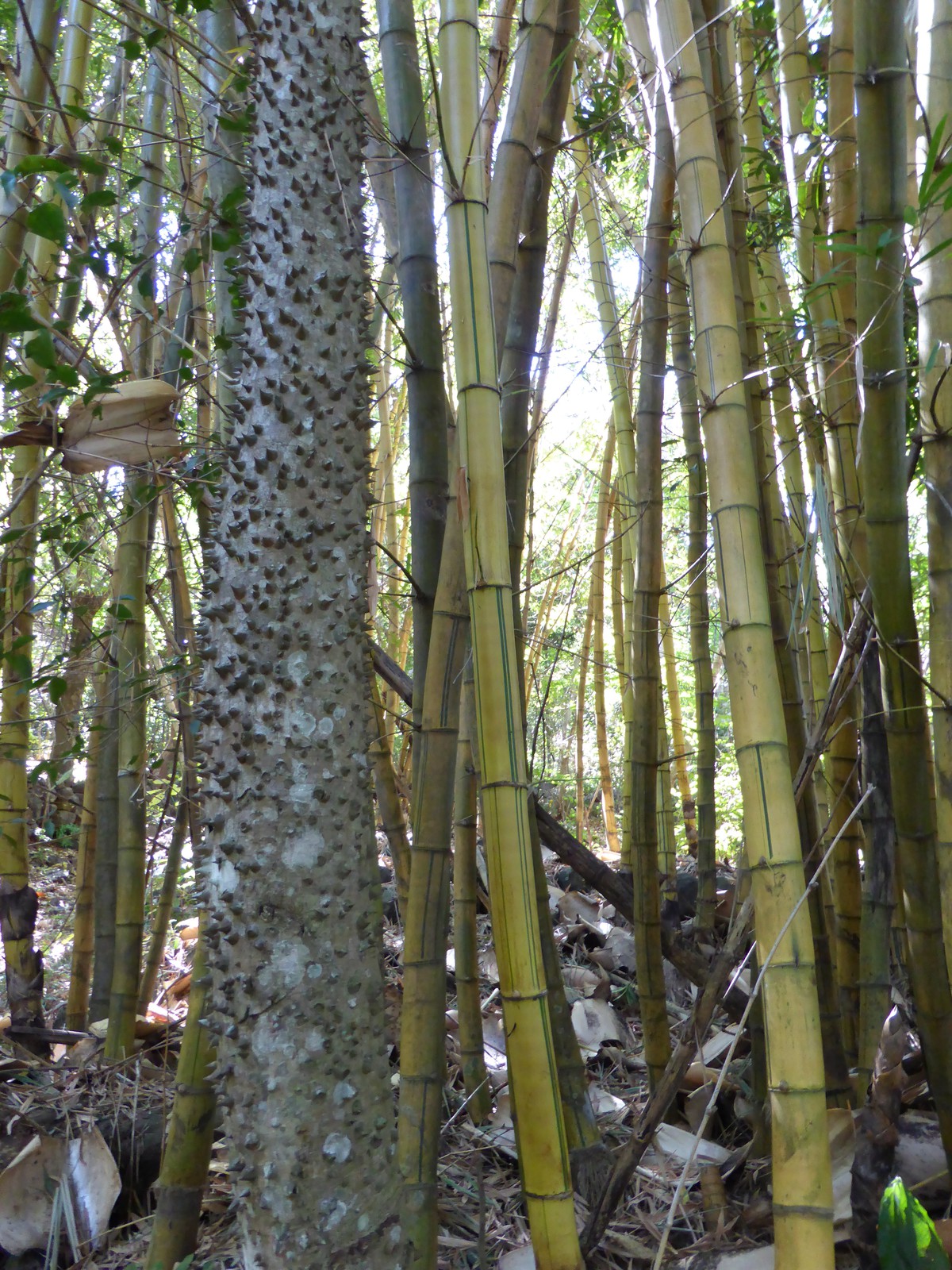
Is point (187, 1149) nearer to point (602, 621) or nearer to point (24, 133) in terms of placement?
point (24, 133)

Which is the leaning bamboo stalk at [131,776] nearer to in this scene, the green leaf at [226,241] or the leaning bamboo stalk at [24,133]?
the leaning bamboo stalk at [24,133]

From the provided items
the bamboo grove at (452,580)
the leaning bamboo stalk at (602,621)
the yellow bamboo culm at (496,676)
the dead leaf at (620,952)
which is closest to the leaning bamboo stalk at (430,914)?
the bamboo grove at (452,580)

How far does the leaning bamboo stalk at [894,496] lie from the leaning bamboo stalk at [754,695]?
0.18 meters

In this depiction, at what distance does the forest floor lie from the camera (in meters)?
1.39

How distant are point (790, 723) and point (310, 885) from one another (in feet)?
3.04

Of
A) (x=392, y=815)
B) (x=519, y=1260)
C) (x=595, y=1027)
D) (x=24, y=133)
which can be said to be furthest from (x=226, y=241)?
(x=595, y=1027)

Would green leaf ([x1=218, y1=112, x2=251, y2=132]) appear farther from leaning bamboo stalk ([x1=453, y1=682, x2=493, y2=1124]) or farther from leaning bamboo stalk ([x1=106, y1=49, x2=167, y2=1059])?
leaning bamboo stalk ([x1=453, y1=682, x2=493, y2=1124])

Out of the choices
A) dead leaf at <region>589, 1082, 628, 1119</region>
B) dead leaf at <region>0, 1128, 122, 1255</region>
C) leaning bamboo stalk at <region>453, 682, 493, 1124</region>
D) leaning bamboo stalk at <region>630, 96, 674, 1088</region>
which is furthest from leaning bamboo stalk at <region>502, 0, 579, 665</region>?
dead leaf at <region>0, 1128, 122, 1255</region>

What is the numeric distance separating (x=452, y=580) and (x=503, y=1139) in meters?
1.12

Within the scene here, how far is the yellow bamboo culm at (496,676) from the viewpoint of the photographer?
3.35 feet

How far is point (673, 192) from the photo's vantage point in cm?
171

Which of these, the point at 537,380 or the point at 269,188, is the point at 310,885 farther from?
the point at 537,380

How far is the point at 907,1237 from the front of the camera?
109cm

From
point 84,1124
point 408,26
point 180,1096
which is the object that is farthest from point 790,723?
point 84,1124
